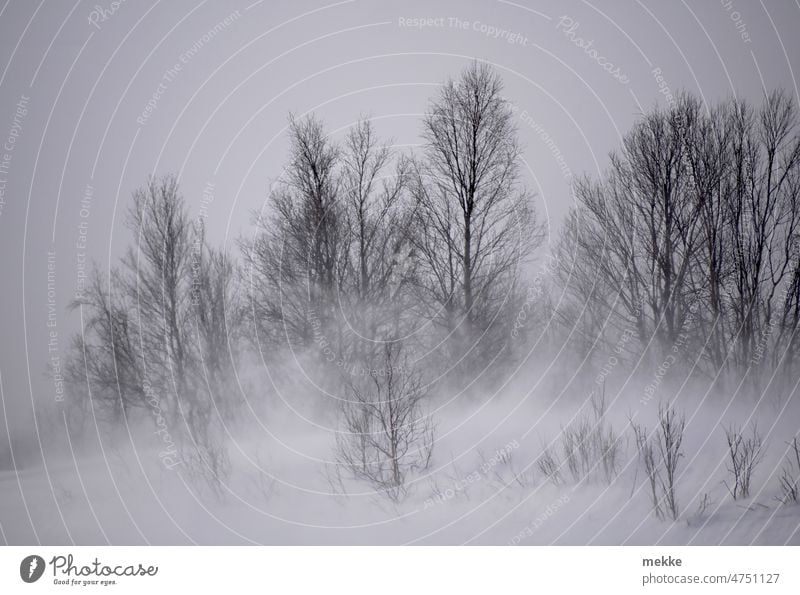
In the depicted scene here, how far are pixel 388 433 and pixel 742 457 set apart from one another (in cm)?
430

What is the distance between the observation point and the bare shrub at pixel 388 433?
7996 millimetres

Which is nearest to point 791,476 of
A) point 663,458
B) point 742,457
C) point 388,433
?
point 742,457

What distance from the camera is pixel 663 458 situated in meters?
7.34

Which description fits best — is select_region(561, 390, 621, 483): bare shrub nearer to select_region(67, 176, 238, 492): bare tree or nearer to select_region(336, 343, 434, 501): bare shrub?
select_region(336, 343, 434, 501): bare shrub

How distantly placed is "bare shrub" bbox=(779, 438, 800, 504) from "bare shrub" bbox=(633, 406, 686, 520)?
110 cm

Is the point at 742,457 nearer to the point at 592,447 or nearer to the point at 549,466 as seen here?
the point at 592,447

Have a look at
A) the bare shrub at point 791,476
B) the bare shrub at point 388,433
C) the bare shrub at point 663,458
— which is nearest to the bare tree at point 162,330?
the bare shrub at point 388,433

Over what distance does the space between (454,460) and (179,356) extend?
190 inches

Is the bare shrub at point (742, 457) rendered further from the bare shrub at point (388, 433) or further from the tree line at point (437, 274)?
the bare shrub at point (388, 433)

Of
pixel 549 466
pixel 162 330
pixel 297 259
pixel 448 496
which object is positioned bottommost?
pixel 448 496

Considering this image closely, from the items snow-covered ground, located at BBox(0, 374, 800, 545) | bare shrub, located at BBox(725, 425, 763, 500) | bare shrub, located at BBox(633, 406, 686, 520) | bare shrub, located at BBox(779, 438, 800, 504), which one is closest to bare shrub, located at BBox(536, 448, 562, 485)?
snow-covered ground, located at BBox(0, 374, 800, 545)

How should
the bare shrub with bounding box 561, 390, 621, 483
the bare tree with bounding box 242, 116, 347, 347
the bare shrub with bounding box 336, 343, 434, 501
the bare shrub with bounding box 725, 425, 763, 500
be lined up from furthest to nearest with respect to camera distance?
the bare tree with bounding box 242, 116, 347, 347 → the bare shrub with bounding box 336, 343, 434, 501 → the bare shrub with bounding box 561, 390, 621, 483 → the bare shrub with bounding box 725, 425, 763, 500

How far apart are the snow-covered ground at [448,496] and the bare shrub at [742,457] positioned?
3.4 inches

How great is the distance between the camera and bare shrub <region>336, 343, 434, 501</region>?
7996 millimetres
